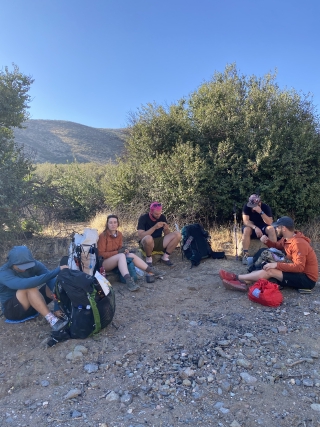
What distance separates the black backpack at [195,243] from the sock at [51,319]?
115 inches

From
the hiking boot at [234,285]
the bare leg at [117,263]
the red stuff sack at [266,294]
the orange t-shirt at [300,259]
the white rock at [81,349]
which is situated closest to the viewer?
the white rock at [81,349]

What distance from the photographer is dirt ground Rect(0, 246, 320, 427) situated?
2662 mm

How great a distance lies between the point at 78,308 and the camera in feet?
12.1

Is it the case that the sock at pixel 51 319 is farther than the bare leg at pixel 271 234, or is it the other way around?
the bare leg at pixel 271 234

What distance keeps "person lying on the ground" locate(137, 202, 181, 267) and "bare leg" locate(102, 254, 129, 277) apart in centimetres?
87

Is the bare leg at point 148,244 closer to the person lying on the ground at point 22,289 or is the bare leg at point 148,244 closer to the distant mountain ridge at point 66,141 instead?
the person lying on the ground at point 22,289

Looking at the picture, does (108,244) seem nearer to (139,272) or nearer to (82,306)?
(139,272)

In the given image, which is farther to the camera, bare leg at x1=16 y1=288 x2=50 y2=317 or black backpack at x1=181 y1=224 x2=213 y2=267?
black backpack at x1=181 y1=224 x2=213 y2=267

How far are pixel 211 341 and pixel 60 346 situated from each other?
1594 millimetres

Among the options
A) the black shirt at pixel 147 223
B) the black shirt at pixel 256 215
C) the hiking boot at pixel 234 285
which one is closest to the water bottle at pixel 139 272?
the black shirt at pixel 147 223

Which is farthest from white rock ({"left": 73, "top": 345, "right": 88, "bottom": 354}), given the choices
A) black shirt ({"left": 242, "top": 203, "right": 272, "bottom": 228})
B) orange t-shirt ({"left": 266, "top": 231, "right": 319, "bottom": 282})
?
black shirt ({"left": 242, "top": 203, "right": 272, "bottom": 228})

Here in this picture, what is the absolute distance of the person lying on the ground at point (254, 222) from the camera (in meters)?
6.34

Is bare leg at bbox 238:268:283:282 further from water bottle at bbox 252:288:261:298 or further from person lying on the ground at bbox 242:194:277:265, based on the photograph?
person lying on the ground at bbox 242:194:277:265

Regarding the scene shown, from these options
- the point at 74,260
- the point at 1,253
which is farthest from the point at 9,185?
the point at 74,260
